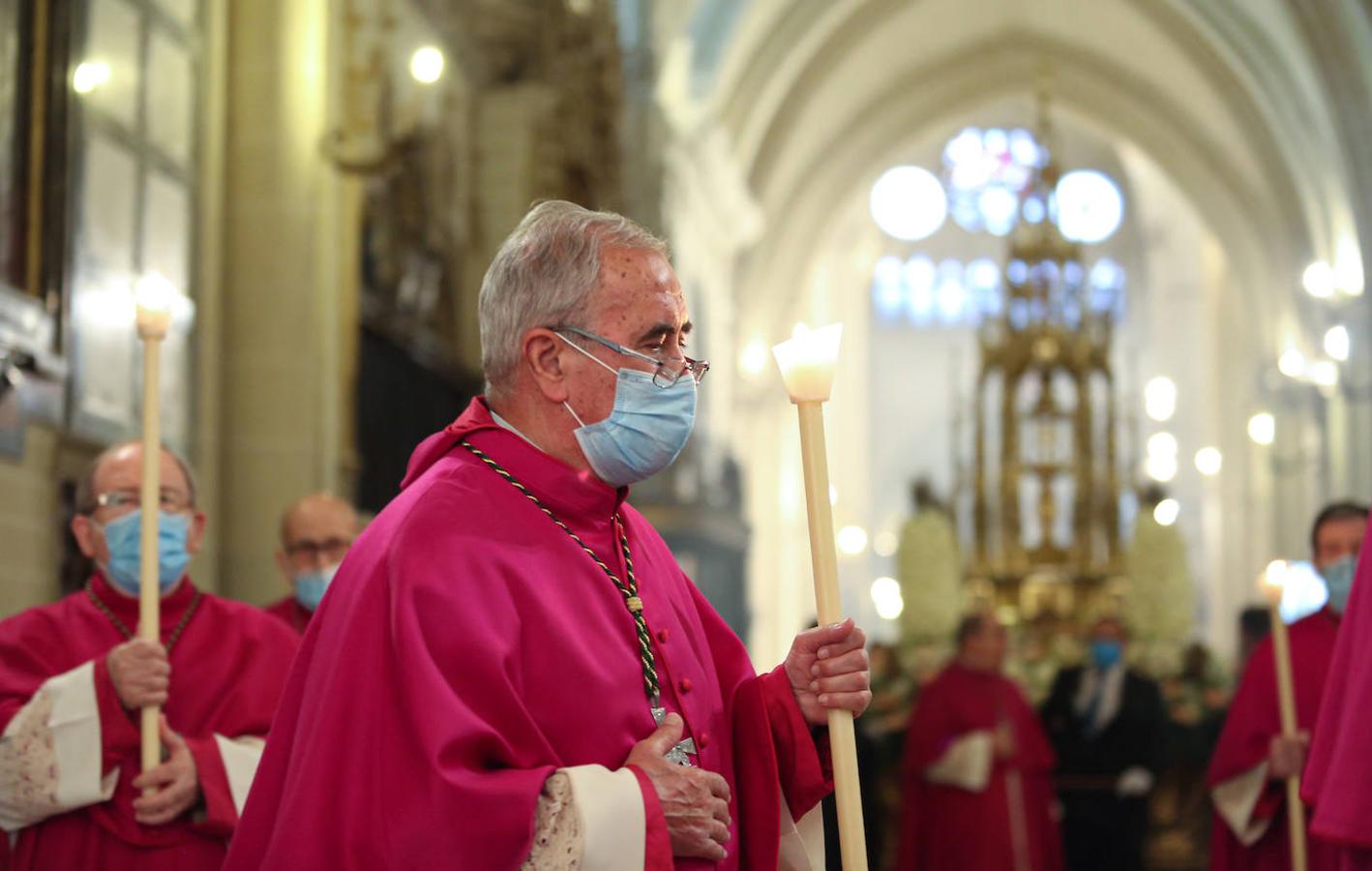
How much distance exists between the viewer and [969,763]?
1028cm

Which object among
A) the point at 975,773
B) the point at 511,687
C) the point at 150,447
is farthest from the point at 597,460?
the point at 975,773

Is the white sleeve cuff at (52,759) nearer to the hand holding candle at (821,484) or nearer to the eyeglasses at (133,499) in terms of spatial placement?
the eyeglasses at (133,499)

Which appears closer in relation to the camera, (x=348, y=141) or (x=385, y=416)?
(x=348, y=141)

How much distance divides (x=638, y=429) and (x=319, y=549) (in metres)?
2.73

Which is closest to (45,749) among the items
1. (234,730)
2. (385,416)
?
(234,730)

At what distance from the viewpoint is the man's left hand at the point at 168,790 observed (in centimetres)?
384

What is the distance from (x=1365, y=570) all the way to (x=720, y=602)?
1406cm

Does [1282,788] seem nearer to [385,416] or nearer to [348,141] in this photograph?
[348,141]

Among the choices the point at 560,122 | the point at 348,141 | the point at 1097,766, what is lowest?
the point at 1097,766

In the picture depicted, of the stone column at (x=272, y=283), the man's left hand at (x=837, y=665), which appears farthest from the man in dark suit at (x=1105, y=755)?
the man's left hand at (x=837, y=665)

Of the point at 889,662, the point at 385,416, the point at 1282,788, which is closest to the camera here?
the point at 1282,788

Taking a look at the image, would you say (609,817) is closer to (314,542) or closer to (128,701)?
(128,701)

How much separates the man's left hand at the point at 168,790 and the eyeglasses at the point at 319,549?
1.56 m

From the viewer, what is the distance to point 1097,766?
1143 cm
